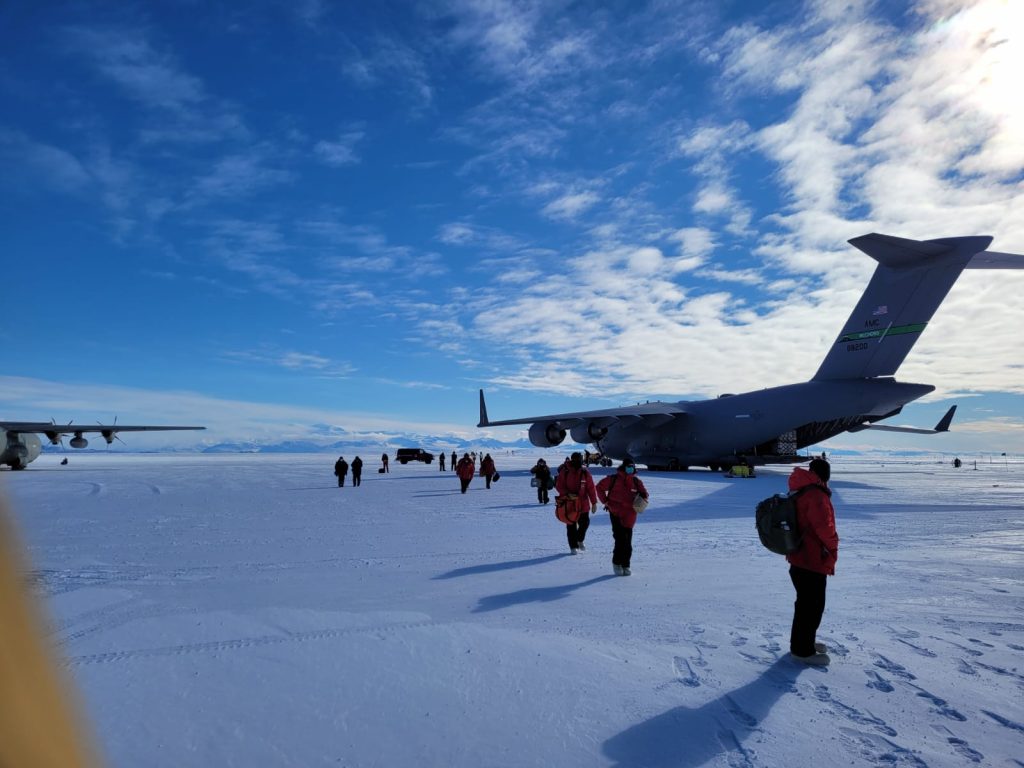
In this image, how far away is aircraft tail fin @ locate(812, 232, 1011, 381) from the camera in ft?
68.1

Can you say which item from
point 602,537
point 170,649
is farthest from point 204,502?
point 170,649

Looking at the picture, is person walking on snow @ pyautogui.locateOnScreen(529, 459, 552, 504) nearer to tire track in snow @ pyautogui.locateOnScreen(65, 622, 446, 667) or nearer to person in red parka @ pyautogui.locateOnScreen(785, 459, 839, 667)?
tire track in snow @ pyautogui.locateOnScreen(65, 622, 446, 667)

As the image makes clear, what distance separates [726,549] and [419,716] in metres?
7.00

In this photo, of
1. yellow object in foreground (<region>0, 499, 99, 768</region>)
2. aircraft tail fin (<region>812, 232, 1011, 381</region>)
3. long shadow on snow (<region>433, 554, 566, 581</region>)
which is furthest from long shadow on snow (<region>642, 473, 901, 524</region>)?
yellow object in foreground (<region>0, 499, 99, 768</region>)

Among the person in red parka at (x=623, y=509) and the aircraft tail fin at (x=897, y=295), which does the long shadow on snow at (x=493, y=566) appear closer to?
the person in red parka at (x=623, y=509)

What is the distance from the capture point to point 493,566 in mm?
8266

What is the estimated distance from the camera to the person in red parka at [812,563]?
4824mm

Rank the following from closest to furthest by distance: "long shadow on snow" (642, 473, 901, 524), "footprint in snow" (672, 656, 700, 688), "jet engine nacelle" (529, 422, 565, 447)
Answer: "footprint in snow" (672, 656, 700, 688)
"long shadow on snow" (642, 473, 901, 524)
"jet engine nacelle" (529, 422, 565, 447)

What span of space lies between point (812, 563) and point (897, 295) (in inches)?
871

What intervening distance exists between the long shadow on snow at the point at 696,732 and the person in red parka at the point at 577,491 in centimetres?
475

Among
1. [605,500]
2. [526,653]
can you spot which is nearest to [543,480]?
[605,500]

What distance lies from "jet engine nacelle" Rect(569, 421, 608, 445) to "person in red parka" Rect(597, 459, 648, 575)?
1078 inches

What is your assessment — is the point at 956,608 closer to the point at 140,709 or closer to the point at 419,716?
the point at 419,716

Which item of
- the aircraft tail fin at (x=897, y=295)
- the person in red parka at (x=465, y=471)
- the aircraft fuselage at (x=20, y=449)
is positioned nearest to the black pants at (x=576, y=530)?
the person in red parka at (x=465, y=471)
